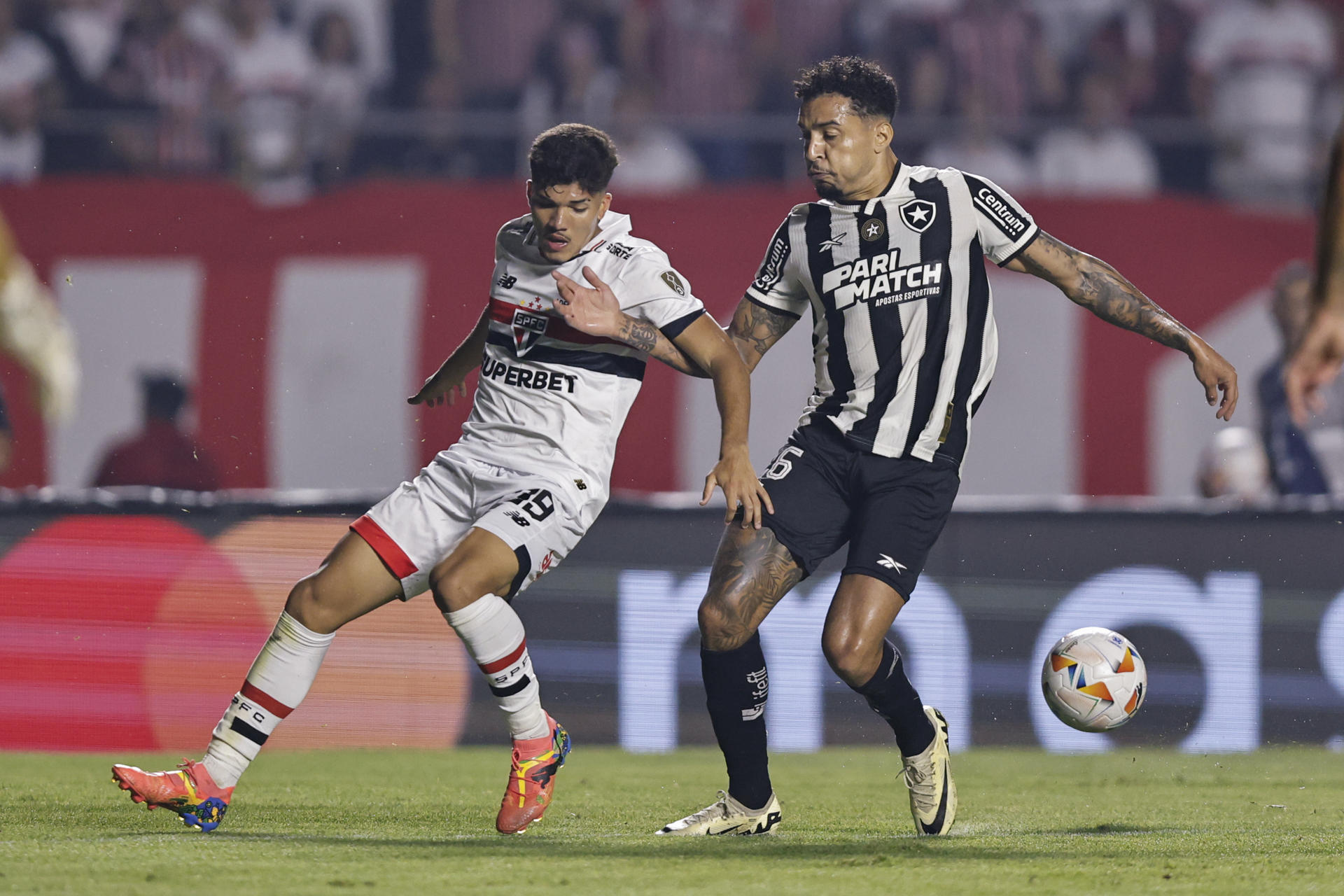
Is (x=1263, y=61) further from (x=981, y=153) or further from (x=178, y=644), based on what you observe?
(x=178, y=644)

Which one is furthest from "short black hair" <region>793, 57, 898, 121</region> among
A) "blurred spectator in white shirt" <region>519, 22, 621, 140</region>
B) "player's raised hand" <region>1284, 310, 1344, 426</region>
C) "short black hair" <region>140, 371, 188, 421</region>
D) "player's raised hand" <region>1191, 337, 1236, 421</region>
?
"blurred spectator in white shirt" <region>519, 22, 621, 140</region>

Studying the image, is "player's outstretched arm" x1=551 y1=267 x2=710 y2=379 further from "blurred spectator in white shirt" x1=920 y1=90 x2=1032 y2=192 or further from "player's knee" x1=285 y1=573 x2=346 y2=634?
"blurred spectator in white shirt" x1=920 y1=90 x2=1032 y2=192

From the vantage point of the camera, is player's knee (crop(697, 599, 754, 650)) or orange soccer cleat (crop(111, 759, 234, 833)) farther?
player's knee (crop(697, 599, 754, 650))

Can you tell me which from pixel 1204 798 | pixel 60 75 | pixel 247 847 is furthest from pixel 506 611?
pixel 60 75

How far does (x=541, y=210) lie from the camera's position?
490 cm

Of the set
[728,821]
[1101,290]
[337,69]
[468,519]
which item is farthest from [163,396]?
[1101,290]

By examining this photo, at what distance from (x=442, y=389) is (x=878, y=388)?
1.47 metres

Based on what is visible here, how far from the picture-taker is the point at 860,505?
199 inches

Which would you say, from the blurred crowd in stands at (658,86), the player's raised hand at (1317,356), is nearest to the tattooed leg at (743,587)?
the player's raised hand at (1317,356)

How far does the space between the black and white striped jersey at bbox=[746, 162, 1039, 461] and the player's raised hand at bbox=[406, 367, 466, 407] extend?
1229mm

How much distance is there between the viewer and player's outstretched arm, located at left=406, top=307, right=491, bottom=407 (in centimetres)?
542

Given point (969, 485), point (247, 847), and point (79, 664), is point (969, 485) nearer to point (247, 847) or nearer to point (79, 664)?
point (79, 664)

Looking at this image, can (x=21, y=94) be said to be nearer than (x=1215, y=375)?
No

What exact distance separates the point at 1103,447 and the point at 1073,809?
399cm
